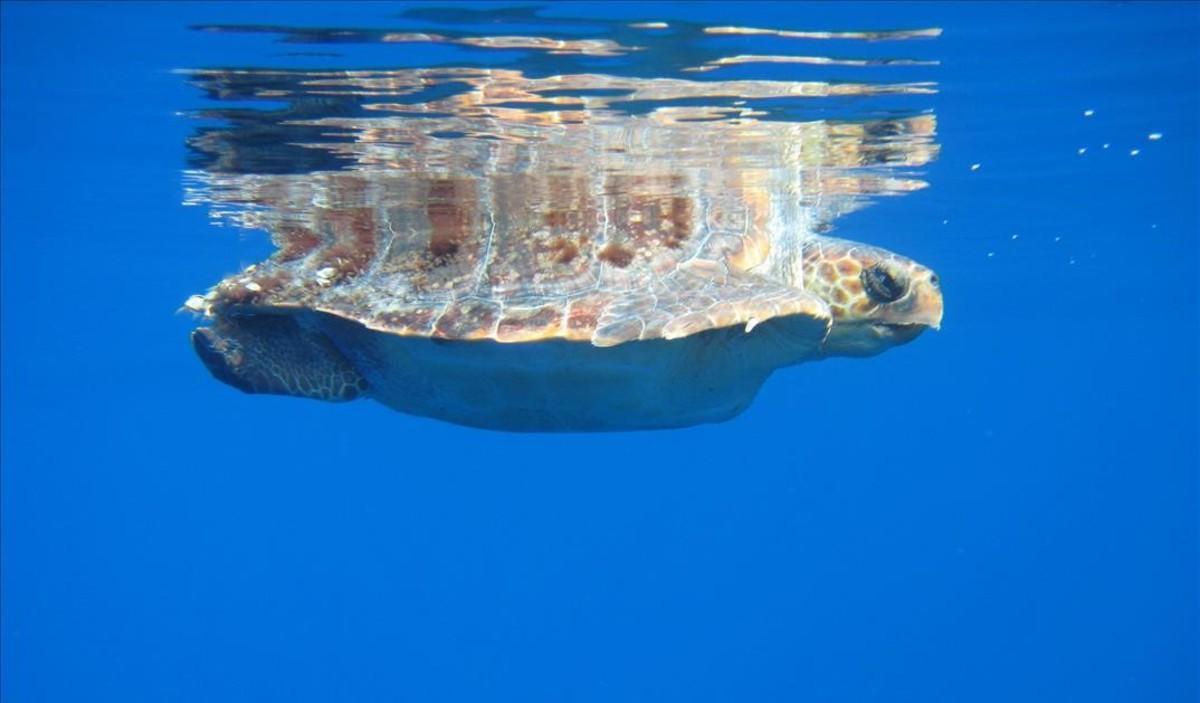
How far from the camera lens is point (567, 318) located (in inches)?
247

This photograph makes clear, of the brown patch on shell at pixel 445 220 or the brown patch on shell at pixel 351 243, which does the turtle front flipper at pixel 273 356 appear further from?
the brown patch on shell at pixel 445 220

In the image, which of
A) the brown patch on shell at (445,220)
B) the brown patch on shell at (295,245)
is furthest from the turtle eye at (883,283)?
the brown patch on shell at (295,245)

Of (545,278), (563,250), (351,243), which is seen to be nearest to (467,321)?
(545,278)

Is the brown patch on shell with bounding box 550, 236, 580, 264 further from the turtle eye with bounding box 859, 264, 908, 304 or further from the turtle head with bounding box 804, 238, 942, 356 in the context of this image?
the turtle eye with bounding box 859, 264, 908, 304

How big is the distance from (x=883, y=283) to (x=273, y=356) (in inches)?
205

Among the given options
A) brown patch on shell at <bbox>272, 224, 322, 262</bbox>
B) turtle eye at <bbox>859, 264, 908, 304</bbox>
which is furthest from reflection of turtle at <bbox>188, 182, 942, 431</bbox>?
brown patch on shell at <bbox>272, 224, 322, 262</bbox>

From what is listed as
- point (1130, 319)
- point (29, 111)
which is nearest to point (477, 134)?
point (29, 111)

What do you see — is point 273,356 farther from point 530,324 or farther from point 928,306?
point 928,306

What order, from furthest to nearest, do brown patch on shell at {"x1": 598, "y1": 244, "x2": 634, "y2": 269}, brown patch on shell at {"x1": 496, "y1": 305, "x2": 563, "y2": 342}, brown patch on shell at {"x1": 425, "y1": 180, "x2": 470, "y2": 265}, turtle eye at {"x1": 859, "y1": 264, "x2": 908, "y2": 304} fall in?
brown patch on shell at {"x1": 425, "y1": 180, "x2": 470, "y2": 265} → brown patch on shell at {"x1": 598, "y1": 244, "x2": 634, "y2": 269} → turtle eye at {"x1": 859, "y1": 264, "x2": 908, "y2": 304} → brown patch on shell at {"x1": 496, "y1": 305, "x2": 563, "y2": 342}

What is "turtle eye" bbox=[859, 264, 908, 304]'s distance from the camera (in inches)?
264

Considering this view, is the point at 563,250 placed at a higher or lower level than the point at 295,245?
higher

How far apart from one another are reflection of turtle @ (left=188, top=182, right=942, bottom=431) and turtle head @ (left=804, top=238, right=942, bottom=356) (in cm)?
1

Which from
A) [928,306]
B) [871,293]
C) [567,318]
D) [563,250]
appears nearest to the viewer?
[567,318]

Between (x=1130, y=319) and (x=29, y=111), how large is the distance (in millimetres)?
41901
